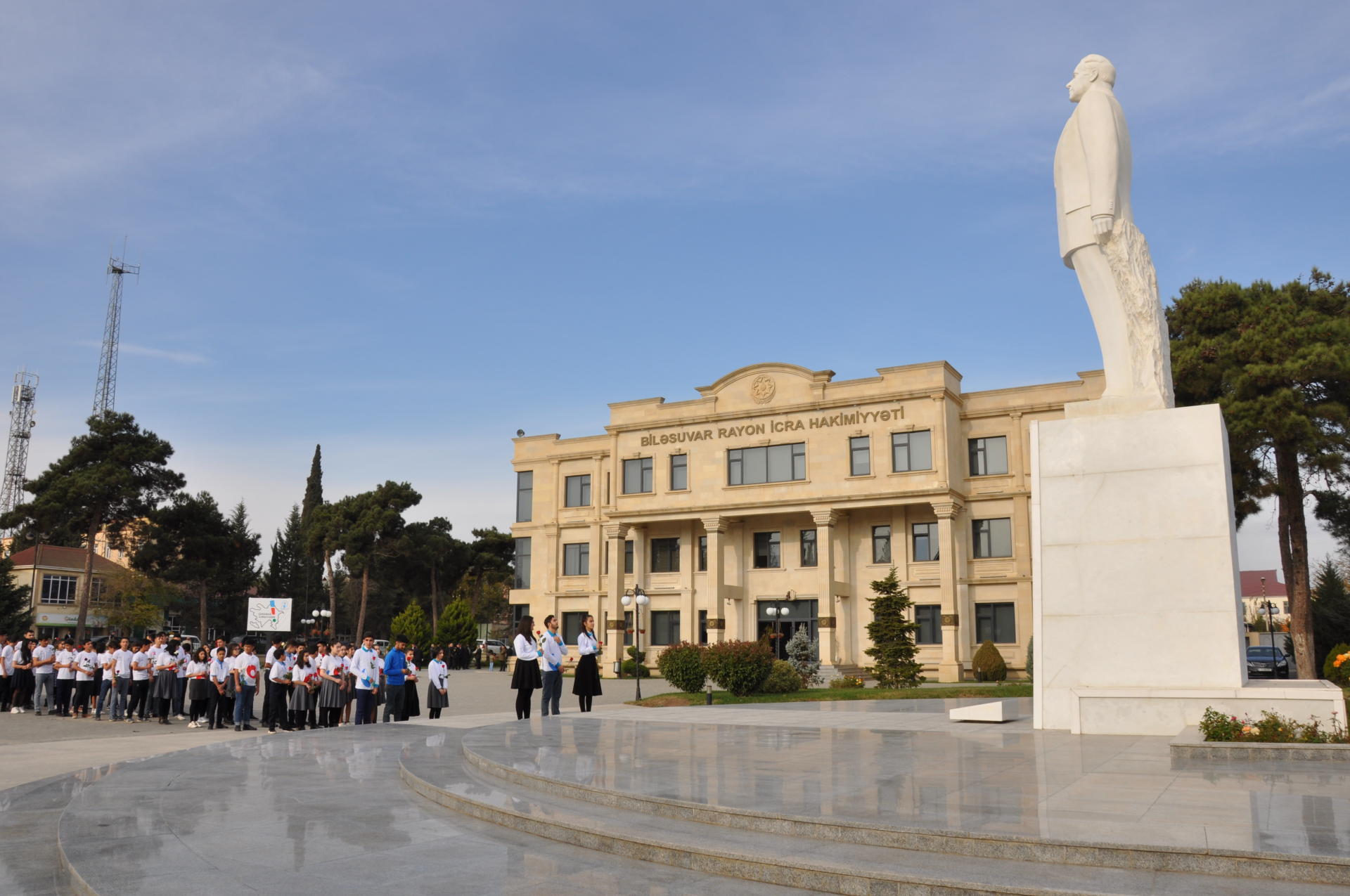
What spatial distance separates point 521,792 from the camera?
27.5 feet

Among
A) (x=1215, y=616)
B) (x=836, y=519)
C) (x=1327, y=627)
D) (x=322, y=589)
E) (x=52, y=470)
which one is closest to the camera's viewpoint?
(x=1215, y=616)

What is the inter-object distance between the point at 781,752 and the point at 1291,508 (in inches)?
967

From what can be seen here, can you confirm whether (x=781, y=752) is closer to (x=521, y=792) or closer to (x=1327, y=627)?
(x=521, y=792)

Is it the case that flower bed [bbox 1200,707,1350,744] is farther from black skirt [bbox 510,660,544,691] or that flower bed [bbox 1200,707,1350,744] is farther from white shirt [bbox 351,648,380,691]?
white shirt [bbox 351,648,380,691]

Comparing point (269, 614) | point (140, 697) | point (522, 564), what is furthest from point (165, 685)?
point (522, 564)

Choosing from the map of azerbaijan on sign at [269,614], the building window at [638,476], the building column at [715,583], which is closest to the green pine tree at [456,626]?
the map of azerbaijan on sign at [269,614]

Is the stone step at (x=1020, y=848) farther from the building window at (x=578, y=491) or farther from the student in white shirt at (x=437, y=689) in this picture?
the building window at (x=578, y=491)

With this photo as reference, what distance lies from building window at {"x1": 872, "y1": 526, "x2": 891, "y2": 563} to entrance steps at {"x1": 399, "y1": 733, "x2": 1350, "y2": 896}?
33810 mm

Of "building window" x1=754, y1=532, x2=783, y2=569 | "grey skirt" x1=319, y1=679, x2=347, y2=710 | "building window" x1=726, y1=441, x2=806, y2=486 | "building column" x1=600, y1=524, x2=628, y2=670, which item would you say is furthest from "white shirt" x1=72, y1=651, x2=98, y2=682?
"building window" x1=754, y1=532, x2=783, y2=569

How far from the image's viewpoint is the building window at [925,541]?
3922cm

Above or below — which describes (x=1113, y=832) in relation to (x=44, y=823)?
above

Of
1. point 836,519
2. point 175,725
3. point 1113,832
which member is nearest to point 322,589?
point 836,519

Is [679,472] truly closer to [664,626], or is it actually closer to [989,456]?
[664,626]

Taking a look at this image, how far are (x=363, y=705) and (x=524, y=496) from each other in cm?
3264
